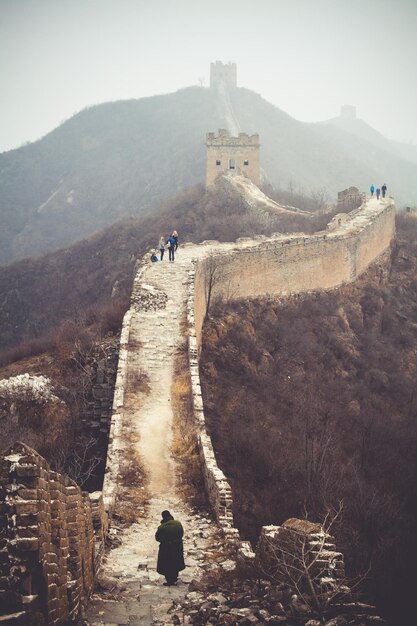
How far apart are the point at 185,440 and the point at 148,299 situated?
6890 millimetres

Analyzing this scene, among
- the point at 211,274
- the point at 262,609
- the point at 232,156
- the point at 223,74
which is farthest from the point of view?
the point at 223,74

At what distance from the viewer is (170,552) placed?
10438 millimetres

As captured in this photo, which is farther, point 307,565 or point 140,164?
point 140,164

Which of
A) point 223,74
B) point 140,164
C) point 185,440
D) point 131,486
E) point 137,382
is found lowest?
point 131,486

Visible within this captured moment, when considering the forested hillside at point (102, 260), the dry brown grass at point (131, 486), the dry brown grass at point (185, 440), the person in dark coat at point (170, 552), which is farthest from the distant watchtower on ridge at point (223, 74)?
the person in dark coat at point (170, 552)

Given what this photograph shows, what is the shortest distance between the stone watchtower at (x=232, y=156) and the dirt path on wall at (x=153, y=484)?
23811mm

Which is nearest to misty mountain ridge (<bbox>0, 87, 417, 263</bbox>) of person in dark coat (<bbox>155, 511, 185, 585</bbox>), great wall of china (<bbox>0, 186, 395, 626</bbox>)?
great wall of china (<bbox>0, 186, 395, 626</bbox>)

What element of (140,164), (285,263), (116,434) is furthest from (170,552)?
(140,164)

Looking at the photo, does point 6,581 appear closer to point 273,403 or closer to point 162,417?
point 162,417

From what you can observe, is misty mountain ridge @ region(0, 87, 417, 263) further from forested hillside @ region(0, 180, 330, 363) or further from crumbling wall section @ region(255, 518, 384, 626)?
crumbling wall section @ region(255, 518, 384, 626)

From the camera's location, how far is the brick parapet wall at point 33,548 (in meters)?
6.36

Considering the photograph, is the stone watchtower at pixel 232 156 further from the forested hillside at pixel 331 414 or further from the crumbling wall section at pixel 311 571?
the crumbling wall section at pixel 311 571

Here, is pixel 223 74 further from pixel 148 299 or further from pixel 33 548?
pixel 33 548

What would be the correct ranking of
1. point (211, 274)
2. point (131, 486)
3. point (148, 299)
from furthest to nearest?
point (211, 274) → point (148, 299) → point (131, 486)
